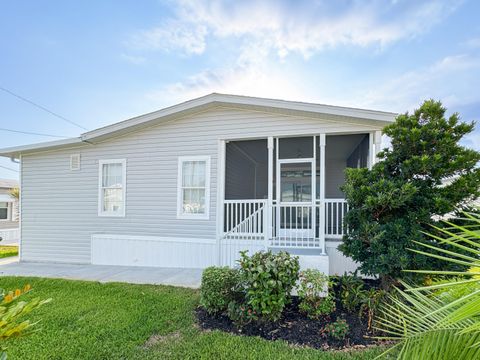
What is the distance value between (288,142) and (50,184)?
25.6ft

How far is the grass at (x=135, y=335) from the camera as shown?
3.06m

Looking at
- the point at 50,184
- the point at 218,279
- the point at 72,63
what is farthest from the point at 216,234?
the point at 72,63

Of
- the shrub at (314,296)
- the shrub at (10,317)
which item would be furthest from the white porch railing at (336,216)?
the shrub at (10,317)

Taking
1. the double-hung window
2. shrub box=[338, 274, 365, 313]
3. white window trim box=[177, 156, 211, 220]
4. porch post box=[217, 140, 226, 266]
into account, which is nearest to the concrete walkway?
porch post box=[217, 140, 226, 266]

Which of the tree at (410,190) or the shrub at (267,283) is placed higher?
the tree at (410,190)

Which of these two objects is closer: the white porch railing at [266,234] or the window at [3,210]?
the white porch railing at [266,234]

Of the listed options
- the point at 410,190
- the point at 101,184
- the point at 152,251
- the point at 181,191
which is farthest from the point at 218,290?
the point at 101,184

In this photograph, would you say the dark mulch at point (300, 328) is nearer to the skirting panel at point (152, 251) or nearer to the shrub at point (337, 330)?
the shrub at point (337, 330)

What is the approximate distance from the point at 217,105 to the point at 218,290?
16.2ft

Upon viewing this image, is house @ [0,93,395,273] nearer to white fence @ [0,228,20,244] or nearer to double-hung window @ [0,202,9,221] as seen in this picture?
white fence @ [0,228,20,244]

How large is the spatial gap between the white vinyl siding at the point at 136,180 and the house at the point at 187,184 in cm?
3

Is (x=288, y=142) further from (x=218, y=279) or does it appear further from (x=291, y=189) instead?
(x=218, y=279)

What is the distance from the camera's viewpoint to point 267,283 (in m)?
3.66

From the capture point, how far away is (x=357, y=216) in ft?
13.8
